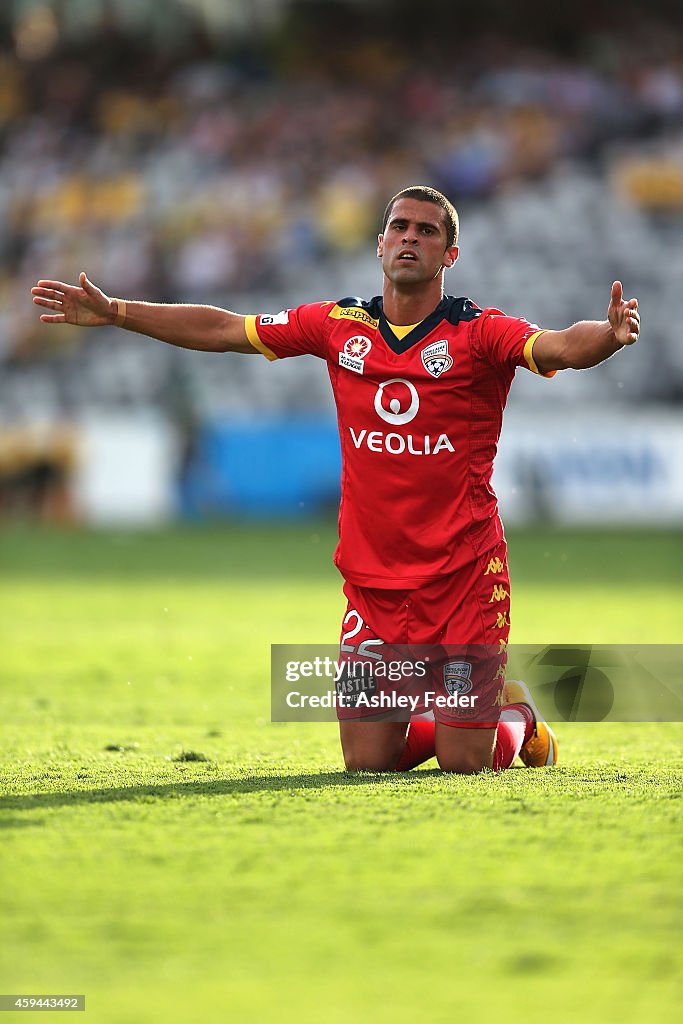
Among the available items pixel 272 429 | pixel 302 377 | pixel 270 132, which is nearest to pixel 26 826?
pixel 272 429

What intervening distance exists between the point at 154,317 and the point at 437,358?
96cm

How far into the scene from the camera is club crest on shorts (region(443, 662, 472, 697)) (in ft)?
14.7

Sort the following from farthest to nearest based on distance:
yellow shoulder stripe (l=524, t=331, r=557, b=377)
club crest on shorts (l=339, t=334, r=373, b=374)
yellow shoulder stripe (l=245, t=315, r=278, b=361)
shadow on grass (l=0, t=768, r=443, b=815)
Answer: yellow shoulder stripe (l=245, t=315, r=278, b=361)
club crest on shorts (l=339, t=334, r=373, b=374)
yellow shoulder stripe (l=524, t=331, r=557, b=377)
shadow on grass (l=0, t=768, r=443, b=815)

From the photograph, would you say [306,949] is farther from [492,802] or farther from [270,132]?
[270,132]

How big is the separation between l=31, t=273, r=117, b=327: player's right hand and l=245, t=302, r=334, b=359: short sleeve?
47 cm

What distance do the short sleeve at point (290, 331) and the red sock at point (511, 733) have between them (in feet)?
4.50

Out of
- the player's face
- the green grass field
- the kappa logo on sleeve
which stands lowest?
the green grass field

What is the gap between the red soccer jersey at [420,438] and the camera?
4.44 m

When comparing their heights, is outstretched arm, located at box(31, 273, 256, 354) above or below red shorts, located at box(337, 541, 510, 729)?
above

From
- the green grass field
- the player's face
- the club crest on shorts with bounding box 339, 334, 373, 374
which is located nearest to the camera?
the green grass field

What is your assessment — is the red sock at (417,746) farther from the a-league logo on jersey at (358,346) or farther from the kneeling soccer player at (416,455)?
the a-league logo on jersey at (358,346)

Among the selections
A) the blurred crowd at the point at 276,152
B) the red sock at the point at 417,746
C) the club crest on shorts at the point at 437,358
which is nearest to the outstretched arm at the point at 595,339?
the club crest on shorts at the point at 437,358

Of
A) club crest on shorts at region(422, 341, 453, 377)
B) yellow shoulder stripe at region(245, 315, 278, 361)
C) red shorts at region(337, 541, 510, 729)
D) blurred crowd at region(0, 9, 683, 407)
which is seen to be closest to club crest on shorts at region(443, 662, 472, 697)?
red shorts at region(337, 541, 510, 729)

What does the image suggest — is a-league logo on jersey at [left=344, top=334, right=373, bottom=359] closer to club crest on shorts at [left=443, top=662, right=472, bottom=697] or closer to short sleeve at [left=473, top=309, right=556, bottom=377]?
short sleeve at [left=473, top=309, right=556, bottom=377]
